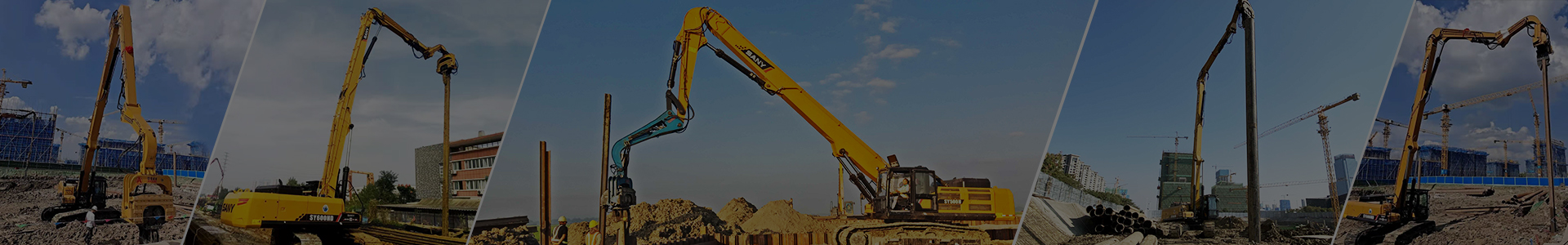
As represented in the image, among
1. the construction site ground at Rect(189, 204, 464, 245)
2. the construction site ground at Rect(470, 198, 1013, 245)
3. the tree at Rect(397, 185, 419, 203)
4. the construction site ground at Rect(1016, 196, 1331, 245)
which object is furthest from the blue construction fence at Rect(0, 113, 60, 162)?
the construction site ground at Rect(1016, 196, 1331, 245)

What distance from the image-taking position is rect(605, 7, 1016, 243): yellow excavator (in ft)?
32.6

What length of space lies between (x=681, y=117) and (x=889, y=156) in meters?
2.85

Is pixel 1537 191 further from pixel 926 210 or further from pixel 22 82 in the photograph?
pixel 22 82

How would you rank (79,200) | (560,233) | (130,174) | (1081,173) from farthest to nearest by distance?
(1081,173), (79,200), (130,174), (560,233)

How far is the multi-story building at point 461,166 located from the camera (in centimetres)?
913

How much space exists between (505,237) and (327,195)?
7.57ft

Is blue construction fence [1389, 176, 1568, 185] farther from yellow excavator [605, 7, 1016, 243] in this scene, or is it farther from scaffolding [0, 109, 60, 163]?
scaffolding [0, 109, 60, 163]

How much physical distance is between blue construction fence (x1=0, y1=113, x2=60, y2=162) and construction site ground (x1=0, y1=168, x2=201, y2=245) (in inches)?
11.4

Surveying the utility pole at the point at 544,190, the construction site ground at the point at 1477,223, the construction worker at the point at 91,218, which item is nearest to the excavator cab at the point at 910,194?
the utility pole at the point at 544,190

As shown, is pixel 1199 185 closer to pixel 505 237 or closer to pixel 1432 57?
pixel 1432 57

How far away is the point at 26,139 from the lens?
12922 mm

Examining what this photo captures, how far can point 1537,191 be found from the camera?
12016mm

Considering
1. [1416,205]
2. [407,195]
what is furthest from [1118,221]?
[407,195]

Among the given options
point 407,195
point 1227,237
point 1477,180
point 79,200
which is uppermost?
point 1477,180
